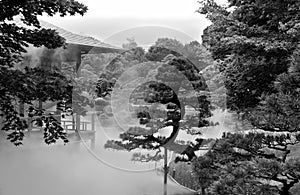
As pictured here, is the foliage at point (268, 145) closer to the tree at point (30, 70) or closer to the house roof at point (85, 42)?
the tree at point (30, 70)

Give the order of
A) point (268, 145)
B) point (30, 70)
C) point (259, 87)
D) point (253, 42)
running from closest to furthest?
point (253, 42), point (30, 70), point (268, 145), point (259, 87)

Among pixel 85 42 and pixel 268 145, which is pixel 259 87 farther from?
pixel 85 42

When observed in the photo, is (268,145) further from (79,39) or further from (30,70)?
(79,39)

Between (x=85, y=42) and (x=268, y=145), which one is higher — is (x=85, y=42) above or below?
above

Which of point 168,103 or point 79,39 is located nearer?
point 168,103

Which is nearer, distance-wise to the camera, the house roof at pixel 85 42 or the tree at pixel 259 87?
the tree at pixel 259 87

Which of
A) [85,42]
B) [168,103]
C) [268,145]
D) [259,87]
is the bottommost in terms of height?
[268,145]

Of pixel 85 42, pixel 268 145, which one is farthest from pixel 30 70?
pixel 85 42

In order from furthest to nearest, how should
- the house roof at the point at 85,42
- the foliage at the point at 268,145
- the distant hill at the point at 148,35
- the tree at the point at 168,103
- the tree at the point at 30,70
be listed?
1. the house roof at the point at 85,42
2. the tree at the point at 168,103
3. the distant hill at the point at 148,35
4. the tree at the point at 30,70
5. the foliage at the point at 268,145

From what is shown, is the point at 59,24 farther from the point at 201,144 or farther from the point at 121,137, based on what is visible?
the point at 201,144

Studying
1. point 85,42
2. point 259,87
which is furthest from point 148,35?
point 85,42

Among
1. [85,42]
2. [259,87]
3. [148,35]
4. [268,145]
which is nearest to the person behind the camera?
[268,145]

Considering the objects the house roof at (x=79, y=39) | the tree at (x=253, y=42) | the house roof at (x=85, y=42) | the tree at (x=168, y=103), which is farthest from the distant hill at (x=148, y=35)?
the house roof at (x=79, y=39)

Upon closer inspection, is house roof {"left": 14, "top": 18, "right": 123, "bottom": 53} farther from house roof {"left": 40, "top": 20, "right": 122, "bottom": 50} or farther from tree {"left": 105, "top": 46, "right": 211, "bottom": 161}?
tree {"left": 105, "top": 46, "right": 211, "bottom": 161}
